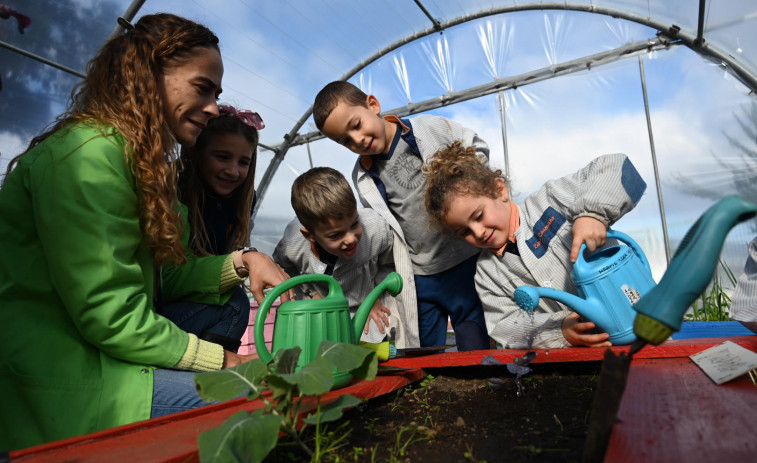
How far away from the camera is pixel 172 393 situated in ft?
3.48

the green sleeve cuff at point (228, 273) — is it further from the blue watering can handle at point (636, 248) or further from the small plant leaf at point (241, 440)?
the blue watering can handle at point (636, 248)

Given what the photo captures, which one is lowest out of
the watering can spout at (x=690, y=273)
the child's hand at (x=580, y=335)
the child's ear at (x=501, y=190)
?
the child's hand at (x=580, y=335)

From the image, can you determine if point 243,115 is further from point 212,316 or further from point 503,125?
point 503,125

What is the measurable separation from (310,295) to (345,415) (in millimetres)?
1664

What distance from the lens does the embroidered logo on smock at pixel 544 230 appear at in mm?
2027

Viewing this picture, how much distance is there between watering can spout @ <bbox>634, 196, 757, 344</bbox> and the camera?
1.51 feet

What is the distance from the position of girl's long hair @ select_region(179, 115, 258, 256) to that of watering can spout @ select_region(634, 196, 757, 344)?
66.2 inches

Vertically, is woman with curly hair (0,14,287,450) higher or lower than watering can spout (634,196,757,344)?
lower

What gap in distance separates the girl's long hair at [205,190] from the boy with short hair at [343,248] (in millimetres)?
237

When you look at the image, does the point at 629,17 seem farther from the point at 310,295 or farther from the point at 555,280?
the point at 310,295

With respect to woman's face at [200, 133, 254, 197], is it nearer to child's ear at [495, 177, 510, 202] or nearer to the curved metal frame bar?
child's ear at [495, 177, 510, 202]

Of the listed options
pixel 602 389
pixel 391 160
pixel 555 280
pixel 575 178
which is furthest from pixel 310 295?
pixel 602 389

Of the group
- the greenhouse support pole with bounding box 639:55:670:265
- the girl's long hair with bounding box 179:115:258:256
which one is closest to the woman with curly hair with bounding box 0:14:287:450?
the girl's long hair with bounding box 179:115:258:256

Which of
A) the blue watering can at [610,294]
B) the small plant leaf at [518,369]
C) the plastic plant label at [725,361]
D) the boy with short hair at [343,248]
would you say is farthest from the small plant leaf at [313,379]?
the boy with short hair at [343,248]
